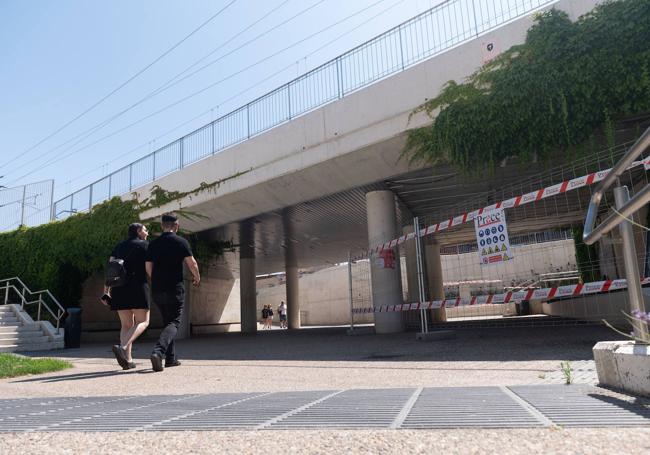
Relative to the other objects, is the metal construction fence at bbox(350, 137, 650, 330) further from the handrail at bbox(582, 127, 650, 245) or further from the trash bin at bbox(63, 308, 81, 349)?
the trash bin at bbox(63, 308, 81, 349)

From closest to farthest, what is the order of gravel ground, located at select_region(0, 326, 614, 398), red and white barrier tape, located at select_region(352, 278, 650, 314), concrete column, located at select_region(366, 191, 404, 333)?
gravel ground, located at select_region(0, 326, 614, 398)
red and white barrier tape, located at select_region(352, 278, 650, 314)
concrete column, located at select_region(366, 191, 404, 333)

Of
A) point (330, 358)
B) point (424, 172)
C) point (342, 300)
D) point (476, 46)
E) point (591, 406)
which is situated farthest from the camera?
point (342, 300)

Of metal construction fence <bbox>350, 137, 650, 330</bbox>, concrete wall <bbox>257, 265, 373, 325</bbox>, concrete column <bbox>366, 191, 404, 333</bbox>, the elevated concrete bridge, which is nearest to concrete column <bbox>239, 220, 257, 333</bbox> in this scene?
the elevated concrete bridge

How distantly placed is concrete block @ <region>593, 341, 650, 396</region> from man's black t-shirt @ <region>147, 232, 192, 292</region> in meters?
4.60

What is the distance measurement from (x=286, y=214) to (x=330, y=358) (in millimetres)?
10373

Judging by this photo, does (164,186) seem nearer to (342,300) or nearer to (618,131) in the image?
(618,131)

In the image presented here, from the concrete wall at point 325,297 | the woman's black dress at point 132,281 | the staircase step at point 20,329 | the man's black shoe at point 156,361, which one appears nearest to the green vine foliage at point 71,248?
the staircase step at point 20,329

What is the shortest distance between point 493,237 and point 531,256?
1689 cm

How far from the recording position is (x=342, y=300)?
115 ft

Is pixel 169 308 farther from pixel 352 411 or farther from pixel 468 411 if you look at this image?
pixel 468 411

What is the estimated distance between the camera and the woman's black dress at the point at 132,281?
6.01 m

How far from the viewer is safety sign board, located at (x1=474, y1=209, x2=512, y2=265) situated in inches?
283

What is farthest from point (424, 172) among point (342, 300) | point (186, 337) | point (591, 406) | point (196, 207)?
point (342, 300)

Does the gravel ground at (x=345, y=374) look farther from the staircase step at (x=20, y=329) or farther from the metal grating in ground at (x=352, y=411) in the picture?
the staircase step at (x=20, y=329)
